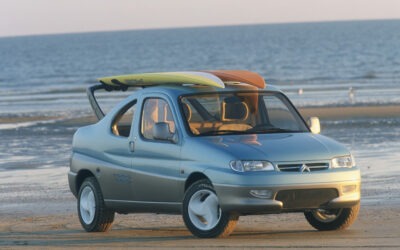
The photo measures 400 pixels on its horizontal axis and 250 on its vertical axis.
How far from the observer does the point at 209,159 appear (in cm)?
1148

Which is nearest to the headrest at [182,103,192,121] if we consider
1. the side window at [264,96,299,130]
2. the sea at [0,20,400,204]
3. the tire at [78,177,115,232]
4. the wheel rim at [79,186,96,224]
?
the side window at [264,96,299,130]

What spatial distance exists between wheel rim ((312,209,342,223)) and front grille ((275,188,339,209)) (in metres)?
0.90

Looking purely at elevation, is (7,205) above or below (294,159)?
below

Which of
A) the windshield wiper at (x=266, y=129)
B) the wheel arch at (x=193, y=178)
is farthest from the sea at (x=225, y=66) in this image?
the wheel arch at (x=193, y=178)

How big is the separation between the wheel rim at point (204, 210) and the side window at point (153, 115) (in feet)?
3.26

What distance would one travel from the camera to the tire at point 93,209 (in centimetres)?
1311

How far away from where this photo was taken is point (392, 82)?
58594mm

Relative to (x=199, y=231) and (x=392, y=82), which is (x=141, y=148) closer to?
(x=199, y=231)

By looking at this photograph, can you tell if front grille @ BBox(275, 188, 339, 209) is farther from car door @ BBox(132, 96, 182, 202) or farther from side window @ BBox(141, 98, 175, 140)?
side window @ BBox(141, 98, 175, 140)

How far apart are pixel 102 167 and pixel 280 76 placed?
5981 cm

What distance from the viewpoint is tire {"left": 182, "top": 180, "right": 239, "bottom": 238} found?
11.5 metres

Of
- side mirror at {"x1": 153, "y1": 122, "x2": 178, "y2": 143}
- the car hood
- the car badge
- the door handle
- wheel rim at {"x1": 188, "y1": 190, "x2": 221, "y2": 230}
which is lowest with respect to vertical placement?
wheel rim at {"x1": 188, "y1": 190, "x2": 221, "y2": 230}

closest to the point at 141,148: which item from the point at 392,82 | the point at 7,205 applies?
the point at 7,205

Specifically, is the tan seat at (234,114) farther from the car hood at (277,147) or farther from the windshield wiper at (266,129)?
the car hood at (277,147)
